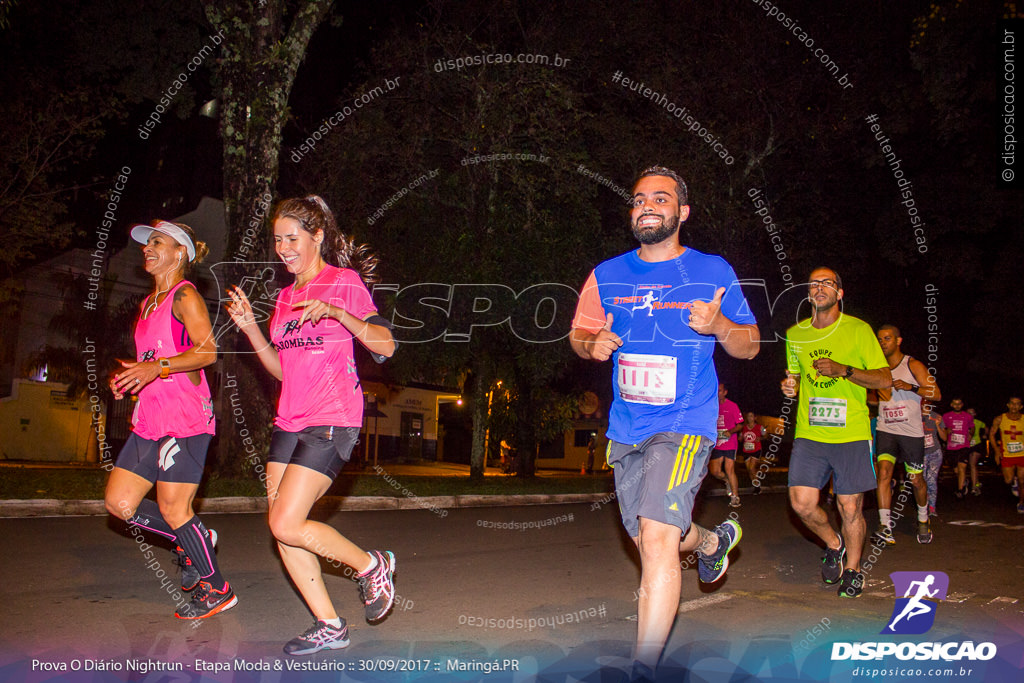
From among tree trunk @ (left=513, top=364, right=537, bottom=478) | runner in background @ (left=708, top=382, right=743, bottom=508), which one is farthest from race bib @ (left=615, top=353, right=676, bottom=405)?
tree trunk @ (left=513, top=364, right=537, bottom=478)

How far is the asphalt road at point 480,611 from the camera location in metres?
3.88

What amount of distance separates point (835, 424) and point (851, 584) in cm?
105

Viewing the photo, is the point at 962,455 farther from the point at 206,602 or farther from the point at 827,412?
the point at 206,602

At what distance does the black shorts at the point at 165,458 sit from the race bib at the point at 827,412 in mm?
3963

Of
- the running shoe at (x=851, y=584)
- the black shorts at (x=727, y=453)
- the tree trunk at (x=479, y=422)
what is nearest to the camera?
the running shoe at (x=851, y=584)

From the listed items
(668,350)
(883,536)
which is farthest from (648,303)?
(883,536)

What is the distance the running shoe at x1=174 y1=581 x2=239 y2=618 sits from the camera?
187 inches

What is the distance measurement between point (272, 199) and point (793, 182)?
41.5 ft

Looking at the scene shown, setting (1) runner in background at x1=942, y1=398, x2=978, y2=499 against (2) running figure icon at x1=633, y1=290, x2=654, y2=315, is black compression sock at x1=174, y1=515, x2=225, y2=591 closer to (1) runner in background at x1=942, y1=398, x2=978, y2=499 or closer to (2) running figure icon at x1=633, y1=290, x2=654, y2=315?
(2) running figure icon at x1=633, y1=290, x2=654, y2=315

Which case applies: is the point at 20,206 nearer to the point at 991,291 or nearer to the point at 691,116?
the point at 691,116

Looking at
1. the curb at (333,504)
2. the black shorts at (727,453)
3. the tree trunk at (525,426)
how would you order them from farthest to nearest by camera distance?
the tree trunk at (525,426)
the black shorts at (727,453)
the curb at (333,504)

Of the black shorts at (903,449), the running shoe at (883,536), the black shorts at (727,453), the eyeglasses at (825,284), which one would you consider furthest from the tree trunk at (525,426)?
the eyeglasses at (825,284)

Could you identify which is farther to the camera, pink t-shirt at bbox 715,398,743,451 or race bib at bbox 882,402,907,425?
pink t-shirt at bbox 715,398,743,451

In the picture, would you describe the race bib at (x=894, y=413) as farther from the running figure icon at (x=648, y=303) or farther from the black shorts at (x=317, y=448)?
the black shorts at (x=317, y=448)
